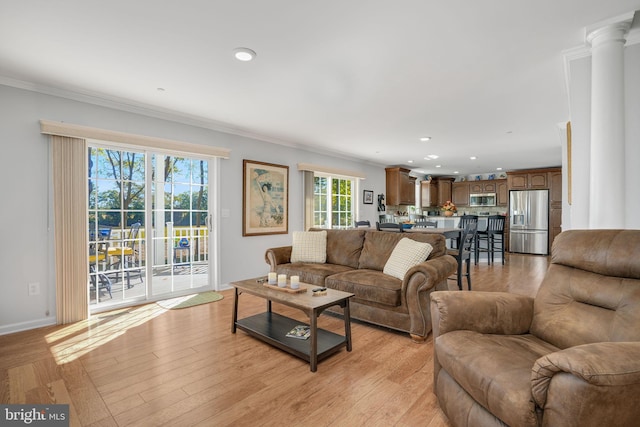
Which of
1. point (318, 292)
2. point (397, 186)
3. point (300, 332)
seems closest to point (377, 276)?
point (318, 292)

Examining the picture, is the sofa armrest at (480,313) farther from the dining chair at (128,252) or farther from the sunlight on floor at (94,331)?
the dining chair at (128,252)

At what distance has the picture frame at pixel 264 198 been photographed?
486 centimetres

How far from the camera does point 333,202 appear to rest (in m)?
6.75

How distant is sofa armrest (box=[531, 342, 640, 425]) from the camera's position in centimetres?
100

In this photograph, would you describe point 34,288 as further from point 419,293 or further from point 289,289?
point 419,293

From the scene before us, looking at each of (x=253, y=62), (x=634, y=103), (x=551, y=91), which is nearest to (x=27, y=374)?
(x=253, y=62)

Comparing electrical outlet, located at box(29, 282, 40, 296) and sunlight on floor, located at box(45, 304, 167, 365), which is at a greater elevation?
electrical outlet, located at box(29, 282, 40, 296)

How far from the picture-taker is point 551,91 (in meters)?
3.26

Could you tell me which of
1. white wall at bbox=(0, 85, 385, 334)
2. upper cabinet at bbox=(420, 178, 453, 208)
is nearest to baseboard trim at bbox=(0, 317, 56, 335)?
white wall at bbox=(0, 85, 385, 334)

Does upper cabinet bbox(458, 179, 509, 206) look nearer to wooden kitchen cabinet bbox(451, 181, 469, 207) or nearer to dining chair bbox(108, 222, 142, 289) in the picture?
wooden kitchen cabinet bbox(451, 181, 469, 207)

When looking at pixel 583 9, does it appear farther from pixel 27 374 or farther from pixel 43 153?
pixel 43 153

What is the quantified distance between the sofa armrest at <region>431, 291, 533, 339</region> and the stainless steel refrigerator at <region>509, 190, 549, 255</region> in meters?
8.07

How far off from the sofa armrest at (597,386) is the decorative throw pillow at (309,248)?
316cm

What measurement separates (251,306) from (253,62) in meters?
2.72
